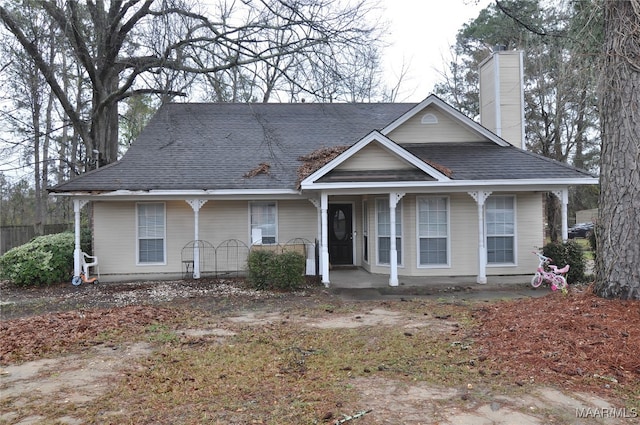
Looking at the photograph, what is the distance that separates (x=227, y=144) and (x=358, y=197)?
477cm

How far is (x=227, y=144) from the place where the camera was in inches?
575

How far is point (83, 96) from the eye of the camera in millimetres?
25250

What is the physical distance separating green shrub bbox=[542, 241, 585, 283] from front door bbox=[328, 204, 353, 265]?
5.96 m

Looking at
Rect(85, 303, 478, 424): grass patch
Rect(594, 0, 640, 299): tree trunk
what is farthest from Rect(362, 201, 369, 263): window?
Rect(594, 0, 640, 299): tree trunk

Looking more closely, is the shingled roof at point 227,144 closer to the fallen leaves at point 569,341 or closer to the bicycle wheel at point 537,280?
the fallen leaves at point 569,341

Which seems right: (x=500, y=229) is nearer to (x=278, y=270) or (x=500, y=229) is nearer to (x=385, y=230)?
(x=385, y=230)

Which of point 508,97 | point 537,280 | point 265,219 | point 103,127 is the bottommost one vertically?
point 537,280

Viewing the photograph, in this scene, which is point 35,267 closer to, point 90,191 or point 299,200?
point 90,191

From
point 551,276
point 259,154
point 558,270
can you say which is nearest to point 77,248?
point 259,154

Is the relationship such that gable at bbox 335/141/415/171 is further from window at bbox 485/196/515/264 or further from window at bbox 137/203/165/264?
window at bbox 137/203/165/264

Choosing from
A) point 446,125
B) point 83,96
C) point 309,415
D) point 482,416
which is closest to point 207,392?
point 309,415

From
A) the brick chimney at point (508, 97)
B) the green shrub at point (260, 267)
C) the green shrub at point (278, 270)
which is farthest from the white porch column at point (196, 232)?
the brick chimney at point (508, 97)

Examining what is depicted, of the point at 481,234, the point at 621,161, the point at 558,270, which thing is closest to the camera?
the point at 621,161

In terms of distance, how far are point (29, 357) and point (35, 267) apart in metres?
7.14
